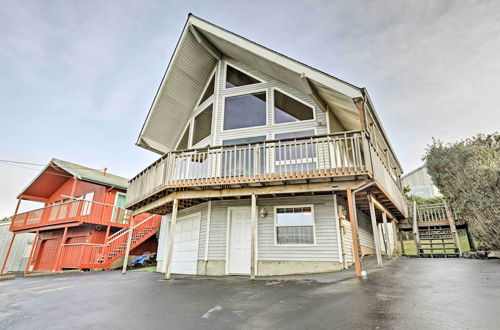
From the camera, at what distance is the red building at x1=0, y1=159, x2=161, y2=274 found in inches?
563

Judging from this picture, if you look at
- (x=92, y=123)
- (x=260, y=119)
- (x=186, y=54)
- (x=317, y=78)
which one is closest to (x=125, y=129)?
(x=92, y=123)

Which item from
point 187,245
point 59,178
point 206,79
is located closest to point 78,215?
point 59,178

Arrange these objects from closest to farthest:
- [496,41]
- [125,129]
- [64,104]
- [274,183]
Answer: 1. [274,183]
2. [496,41]
3. [64,104]
4. [125,129]

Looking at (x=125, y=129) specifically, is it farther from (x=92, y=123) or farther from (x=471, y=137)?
(x=471, y=137)

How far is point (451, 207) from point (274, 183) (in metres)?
10.3

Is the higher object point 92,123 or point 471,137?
point 92,123

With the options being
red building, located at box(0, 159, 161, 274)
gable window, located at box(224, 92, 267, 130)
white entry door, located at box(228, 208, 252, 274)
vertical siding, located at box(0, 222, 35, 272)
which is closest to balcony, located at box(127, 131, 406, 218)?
white entry door, located at box(228, 208, 252, 274)

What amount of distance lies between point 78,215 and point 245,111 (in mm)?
11753

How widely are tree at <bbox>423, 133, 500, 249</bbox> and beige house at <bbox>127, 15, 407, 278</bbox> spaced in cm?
265

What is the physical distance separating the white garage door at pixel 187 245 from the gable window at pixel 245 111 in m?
4.18

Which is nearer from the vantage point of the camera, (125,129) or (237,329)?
(237,329)

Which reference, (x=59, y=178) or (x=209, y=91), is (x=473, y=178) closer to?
(x=209, y=91)

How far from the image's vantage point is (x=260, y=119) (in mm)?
10633

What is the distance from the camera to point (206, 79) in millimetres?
13008
